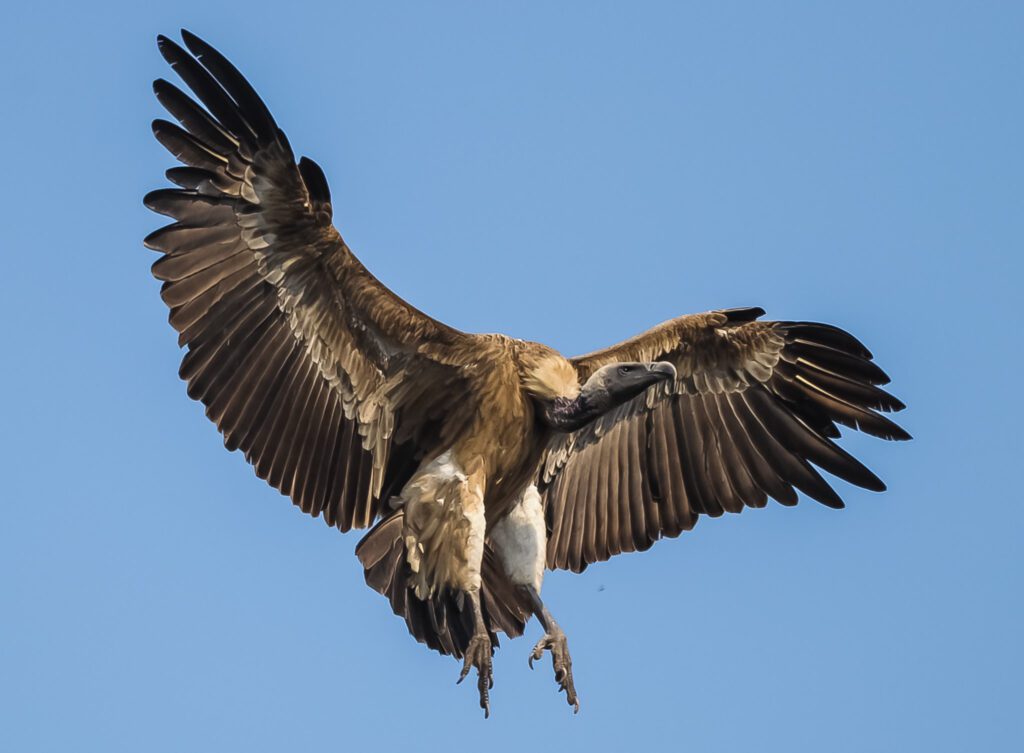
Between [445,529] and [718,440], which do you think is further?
[718,440]

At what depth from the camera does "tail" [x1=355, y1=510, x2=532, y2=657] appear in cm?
1019

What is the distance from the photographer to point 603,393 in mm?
10344

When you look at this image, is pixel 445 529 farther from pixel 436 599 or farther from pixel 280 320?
pixel 280 320

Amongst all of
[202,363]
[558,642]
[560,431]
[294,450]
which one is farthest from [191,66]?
[558,642]

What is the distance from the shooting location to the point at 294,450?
10523mm

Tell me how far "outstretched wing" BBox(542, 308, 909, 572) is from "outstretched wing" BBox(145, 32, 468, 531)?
1543 mm

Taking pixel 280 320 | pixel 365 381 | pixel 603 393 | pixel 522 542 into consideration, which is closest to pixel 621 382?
pixel 603 393

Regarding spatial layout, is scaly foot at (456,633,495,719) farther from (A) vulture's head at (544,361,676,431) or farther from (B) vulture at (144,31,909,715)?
(A) vulture's head at (544,361,676,431)

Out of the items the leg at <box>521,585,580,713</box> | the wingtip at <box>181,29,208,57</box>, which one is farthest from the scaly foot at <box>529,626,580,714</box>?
the wingtip at <box>181,29,208,57</box>

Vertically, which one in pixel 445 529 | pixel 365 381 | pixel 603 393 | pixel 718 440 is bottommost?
pixel 445 529

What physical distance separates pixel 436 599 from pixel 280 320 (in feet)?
6.34

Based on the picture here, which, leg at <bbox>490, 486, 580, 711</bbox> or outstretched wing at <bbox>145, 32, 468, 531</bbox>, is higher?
outstretched wing at <bbox>145, 32, 468, 531</bbox>

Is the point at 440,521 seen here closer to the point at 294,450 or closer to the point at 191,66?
the point at 294,450

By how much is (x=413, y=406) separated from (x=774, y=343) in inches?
104
